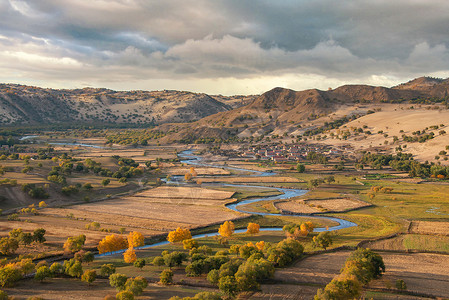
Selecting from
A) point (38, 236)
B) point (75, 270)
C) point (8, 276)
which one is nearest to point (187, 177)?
point (38, 236)

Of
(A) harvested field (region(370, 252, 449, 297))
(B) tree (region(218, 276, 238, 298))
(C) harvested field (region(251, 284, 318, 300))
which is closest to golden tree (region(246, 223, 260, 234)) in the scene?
(A) harvested field (region(370, 252, 449, 297))

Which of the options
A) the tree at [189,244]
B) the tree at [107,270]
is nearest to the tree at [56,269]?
the tree at [107,270]

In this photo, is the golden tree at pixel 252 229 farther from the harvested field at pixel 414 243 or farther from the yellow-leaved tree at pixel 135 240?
the yellow-leaved tree at pixel 135 240

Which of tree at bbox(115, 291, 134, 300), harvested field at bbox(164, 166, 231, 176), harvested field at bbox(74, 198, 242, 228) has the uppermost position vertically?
harvested field at bbox(164, 166, 231, 176)

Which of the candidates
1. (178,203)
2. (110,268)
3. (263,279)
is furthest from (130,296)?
(178,203)

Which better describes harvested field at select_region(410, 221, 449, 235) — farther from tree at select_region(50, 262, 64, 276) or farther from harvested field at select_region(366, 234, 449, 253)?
tree at select_region(50, 262, 64, 276)

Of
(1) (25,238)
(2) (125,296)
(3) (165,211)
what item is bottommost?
(3) (165,211)

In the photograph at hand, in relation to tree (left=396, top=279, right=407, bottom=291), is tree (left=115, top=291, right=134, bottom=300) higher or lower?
higher

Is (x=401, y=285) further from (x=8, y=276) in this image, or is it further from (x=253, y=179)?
(x=253, y=179)
